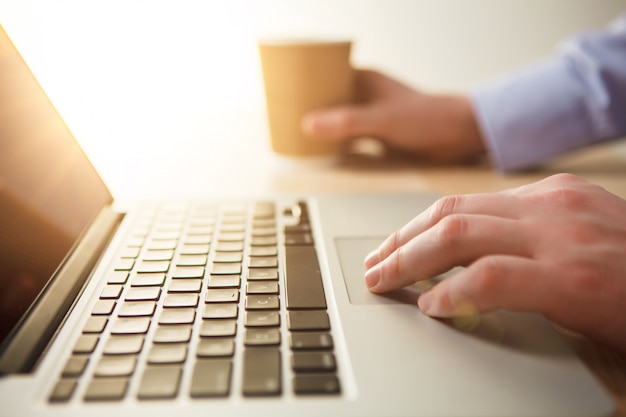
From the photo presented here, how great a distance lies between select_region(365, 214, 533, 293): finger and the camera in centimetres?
33

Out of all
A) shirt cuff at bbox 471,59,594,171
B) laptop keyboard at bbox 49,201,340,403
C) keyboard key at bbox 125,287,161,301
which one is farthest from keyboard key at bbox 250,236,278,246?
shirt cuff at bbox 471,59,594,171

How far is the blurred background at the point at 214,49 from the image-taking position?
801 millimetres

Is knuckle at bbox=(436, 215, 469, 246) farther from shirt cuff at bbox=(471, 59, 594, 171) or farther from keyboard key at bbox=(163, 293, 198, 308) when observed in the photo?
shirt cuff at bbox=(471, 59, 594, 171)

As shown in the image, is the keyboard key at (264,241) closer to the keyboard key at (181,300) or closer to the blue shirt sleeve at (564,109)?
the keyboard key at (181,300)

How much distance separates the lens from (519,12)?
1.01 meters

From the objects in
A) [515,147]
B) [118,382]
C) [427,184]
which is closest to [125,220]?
[118,382]

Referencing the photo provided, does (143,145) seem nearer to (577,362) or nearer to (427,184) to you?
(427,184)

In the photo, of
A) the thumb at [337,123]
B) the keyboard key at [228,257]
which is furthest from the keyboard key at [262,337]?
the thumb at [337,123]

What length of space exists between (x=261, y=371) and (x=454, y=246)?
0.15m

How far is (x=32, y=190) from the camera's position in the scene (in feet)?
1.23

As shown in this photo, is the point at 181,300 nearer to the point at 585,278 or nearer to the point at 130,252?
the point at 130,252

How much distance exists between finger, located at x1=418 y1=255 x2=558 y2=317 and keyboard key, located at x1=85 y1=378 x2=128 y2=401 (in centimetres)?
20

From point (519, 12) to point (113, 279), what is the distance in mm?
969

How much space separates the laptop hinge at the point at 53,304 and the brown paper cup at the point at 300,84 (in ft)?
0.93
